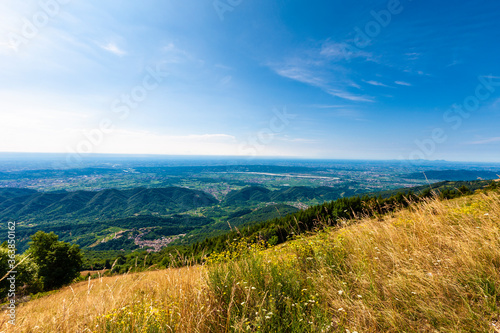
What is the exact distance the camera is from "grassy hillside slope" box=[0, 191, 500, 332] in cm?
235

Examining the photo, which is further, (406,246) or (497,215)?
(497,215)

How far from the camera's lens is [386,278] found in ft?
10.2

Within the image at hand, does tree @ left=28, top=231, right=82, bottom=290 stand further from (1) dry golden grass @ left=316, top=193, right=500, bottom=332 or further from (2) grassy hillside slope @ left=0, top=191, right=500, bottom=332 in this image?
(1) dry golden grass @ left=316, top=193, right=500, bottom=332

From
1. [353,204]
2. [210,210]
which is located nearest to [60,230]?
[210,210]

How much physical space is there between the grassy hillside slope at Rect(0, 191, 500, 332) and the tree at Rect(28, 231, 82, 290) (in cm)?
3332

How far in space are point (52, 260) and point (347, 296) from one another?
3835cm

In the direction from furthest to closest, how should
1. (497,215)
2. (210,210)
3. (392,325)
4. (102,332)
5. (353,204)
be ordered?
(210,210) → (353,204) → (497,215) → (102,332) → (392,325)

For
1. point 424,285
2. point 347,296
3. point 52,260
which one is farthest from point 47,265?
point 424,285

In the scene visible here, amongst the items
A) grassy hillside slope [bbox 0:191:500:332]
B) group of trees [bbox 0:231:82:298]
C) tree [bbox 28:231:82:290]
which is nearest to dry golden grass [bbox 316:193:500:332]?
grassy hillside slope [bbox 0:191:500:332]

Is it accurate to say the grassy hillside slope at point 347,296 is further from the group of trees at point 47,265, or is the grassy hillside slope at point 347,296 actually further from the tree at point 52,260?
the tree at point 52,260

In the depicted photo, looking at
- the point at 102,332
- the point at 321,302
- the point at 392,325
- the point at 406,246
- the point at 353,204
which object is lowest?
the point at 353,204

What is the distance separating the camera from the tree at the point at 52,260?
955 inches

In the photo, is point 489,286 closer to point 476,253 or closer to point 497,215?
point 476,253

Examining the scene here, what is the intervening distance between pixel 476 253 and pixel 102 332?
19.8ft
